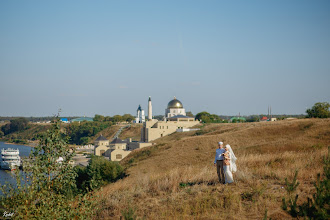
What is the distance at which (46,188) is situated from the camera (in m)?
6.66

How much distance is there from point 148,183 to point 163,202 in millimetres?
2297

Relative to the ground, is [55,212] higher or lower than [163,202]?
higher

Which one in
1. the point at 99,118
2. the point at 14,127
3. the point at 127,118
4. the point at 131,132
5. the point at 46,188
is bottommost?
the point at 131,132

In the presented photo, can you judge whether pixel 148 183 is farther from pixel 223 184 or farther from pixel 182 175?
pixel 223 184

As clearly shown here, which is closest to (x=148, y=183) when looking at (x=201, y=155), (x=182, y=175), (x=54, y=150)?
(x=182, y=175)

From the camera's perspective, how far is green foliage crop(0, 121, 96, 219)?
610 centimetres

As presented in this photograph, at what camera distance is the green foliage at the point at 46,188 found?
240 inches

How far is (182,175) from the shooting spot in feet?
37.3

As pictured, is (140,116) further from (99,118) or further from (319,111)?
(319,111)

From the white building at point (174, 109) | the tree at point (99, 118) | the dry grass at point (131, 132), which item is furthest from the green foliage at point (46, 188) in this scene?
the tree at point (99, 118)

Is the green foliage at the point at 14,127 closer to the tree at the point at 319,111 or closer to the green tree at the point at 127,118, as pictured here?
the green tree at the point at 127,118

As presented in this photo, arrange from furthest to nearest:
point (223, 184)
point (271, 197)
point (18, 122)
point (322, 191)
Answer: point (18, 122) < point (223, 184) < point (271, 197) < point (322, 191)

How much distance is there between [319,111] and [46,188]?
55.3 meters

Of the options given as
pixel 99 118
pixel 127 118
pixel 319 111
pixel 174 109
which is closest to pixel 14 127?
pixel 99 118
